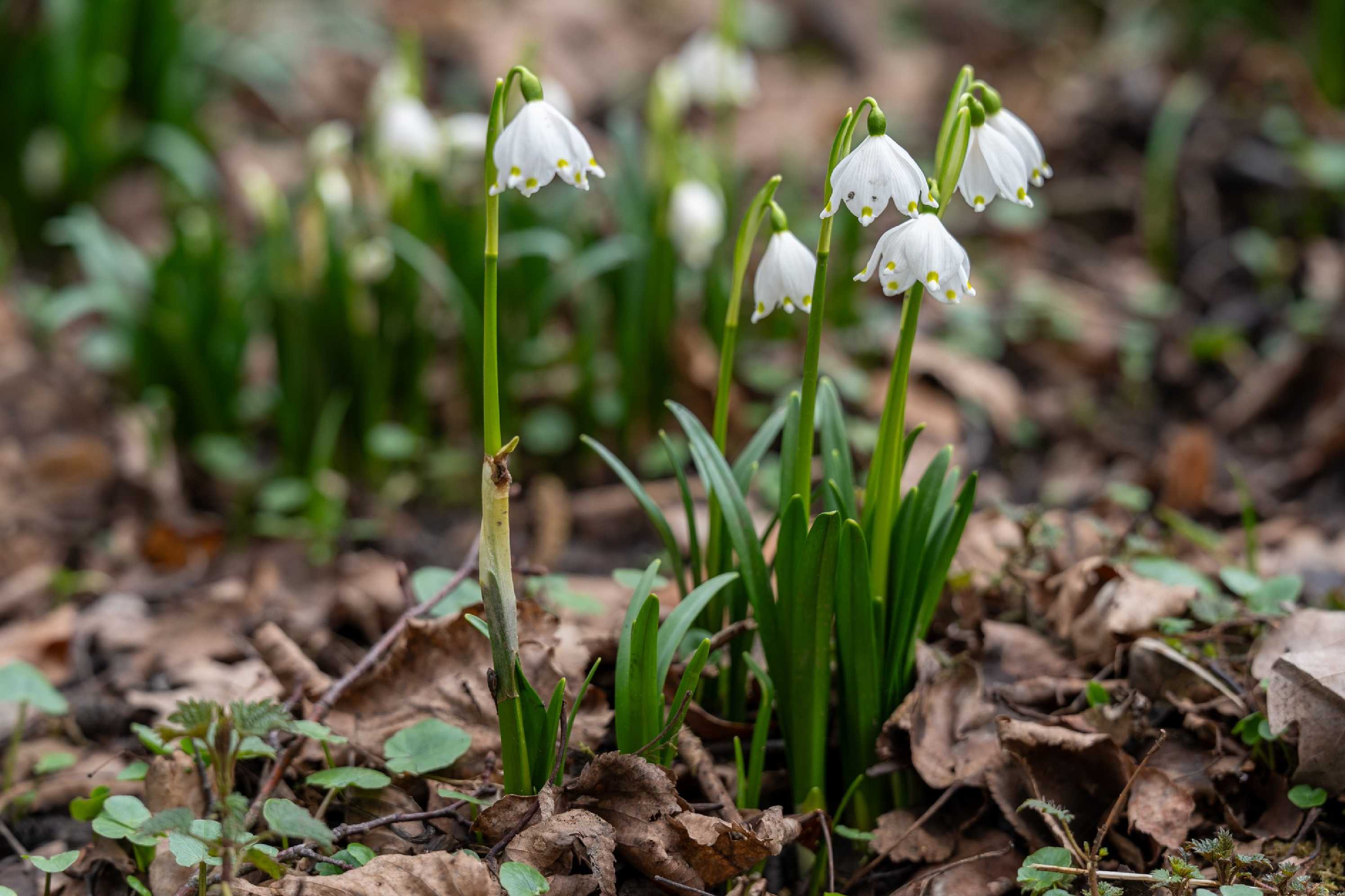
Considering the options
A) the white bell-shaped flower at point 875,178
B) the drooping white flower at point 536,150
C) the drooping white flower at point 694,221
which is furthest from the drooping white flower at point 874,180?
the drooping white flower at point 694,221

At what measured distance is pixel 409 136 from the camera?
9.58ft

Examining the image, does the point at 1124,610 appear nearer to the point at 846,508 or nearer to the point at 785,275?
the point at 846,508

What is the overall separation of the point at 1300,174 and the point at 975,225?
3.82ft

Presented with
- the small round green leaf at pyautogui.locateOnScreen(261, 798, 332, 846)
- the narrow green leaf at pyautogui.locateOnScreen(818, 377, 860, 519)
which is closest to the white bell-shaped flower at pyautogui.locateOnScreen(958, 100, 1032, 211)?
the narrow green leaf at pyautogui.locateOnScreen(818, 377, 860, 519)

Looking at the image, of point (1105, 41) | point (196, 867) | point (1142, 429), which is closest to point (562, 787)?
point (196, 867)

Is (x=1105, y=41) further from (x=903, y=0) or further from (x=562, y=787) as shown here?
(x=562, y=787)

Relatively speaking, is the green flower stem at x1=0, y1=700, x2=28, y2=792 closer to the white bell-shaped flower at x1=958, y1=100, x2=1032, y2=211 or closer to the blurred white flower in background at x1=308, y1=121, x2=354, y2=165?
the white bell-shaped flower at x1=958, y1=100, x2=1032, y2=211

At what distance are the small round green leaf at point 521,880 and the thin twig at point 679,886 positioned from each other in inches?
6.4

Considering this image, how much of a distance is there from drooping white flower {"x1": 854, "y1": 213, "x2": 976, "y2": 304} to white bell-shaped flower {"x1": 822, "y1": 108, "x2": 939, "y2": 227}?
0.03 meters

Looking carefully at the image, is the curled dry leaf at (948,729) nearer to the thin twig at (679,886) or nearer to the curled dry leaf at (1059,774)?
the curled dry leaf at (1059,774)

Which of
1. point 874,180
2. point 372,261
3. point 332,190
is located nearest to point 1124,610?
point 874,180

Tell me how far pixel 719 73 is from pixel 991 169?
2148 mm

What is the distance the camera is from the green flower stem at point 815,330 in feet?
4.20

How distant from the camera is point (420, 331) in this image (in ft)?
A: 10.1
